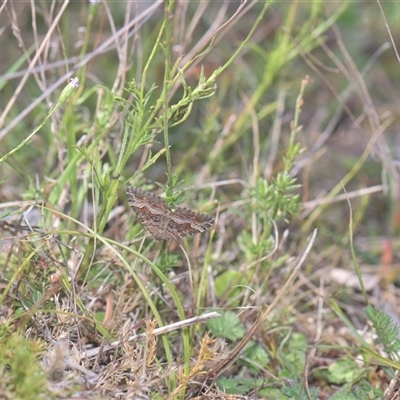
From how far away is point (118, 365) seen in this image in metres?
1.43

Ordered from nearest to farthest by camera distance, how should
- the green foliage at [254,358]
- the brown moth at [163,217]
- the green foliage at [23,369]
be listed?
1. the green foliage at [23,369]
2. the brown moth at [163,217]
3. the green foliage at [254,358]

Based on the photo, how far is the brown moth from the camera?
1471mm

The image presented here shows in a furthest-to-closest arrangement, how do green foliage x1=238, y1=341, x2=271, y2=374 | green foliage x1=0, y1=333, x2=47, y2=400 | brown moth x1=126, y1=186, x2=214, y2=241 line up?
green foliage x1=238, y1=341, x2=271, y2=374, brown moth x1=126, y1=186, x2=214, y2=241, green foliage x1=0, y1=333, x2=47, y2=400

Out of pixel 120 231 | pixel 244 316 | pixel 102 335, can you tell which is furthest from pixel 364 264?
pixel 102 335

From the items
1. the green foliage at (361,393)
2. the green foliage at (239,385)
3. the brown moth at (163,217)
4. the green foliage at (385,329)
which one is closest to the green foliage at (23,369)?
the brown moth at (163,217)

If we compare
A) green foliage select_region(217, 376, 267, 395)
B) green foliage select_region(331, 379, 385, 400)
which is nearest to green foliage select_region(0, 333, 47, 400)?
green foliage select_region(217, 376, 267, 395)

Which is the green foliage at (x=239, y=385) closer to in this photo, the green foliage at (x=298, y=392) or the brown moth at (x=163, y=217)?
the green foliage at (x=298, y=392)

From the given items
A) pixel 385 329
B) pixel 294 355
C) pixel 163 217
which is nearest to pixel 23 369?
pixel 163 217

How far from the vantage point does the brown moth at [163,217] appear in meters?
1.47

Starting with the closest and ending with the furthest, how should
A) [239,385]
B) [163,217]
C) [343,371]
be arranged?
1. [163,217]
2. [239,385]
3. [343,371]

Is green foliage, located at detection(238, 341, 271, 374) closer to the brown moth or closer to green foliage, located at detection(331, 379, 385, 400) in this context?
green foliage, located at detection(331, 379, 385, 400)

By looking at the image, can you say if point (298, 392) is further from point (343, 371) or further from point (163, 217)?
point (163, 217)

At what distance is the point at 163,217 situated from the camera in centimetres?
149

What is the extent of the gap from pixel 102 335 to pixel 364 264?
129cm
